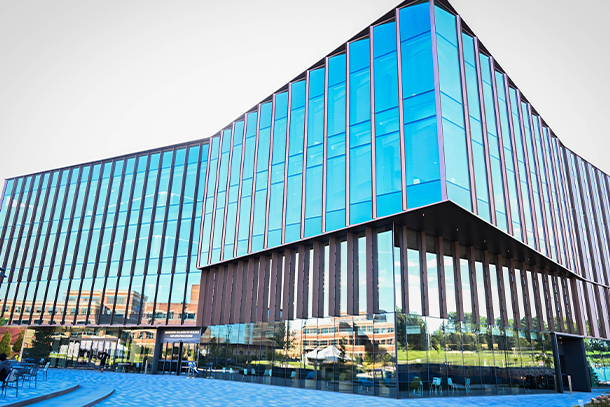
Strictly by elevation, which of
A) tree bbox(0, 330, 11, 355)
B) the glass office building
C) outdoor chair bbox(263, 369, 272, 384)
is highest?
the glass office building

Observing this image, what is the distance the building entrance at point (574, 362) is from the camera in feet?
104

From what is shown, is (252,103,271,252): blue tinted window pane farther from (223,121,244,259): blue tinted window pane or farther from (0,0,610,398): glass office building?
(223,121,244,259): blue tinted window pane

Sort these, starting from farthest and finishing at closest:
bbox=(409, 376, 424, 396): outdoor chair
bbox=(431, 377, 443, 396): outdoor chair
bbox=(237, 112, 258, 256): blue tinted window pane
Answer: bbox=(237, 112, 258, 256): blue tinted window pane, bbox=(431, 377, 443, 396): outdoor chair, bbox=(409, 376, 424, 396): outdoor chair

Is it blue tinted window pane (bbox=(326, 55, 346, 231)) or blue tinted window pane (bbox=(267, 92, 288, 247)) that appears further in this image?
blue tinted window pane (bbox=(267, 92, 288, 247))

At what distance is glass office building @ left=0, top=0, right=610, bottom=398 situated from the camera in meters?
22.5

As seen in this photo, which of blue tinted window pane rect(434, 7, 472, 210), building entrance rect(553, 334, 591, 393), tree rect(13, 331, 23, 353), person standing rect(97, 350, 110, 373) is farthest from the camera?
tree rect(13, 331, 23, 353)

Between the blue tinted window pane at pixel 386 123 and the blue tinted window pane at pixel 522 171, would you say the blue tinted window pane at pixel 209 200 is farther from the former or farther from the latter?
the blue tinted window pane at pixel 522 171

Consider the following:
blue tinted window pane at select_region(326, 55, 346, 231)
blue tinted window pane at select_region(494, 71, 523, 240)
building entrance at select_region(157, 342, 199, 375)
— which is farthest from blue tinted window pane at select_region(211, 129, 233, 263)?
blue tinted window pane at select_region(494, 71, 523, 240)

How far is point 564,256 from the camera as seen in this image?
31.4 m

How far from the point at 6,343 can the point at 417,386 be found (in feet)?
158

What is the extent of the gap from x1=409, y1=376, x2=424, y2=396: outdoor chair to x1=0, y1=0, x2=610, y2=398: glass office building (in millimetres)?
123

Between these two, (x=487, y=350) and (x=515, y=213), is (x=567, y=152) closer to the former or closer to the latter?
(x=515, y=213)

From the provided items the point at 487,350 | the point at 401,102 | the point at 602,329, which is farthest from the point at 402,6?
the point at 602,329

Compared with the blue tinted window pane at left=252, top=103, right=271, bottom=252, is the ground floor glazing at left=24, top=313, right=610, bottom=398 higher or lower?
lower
